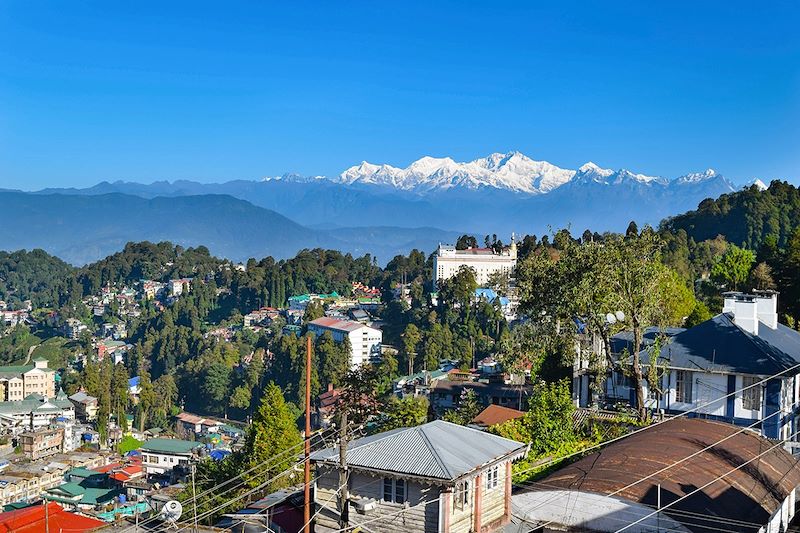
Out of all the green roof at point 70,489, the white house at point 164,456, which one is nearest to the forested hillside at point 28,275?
the white house at point 164,456

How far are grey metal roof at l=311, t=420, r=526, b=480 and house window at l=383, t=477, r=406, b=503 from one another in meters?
0.24

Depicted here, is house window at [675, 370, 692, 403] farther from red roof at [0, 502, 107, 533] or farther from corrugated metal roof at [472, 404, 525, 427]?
red roof at [0, 502, 107, 533]

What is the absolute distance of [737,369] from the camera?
53.3 feet

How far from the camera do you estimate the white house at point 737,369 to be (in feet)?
Answer: 52.5

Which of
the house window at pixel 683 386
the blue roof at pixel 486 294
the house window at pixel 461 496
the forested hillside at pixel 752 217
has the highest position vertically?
the forested hillside at pixel 752 217

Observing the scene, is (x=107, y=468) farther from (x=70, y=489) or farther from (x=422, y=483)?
(x=422, y=483)

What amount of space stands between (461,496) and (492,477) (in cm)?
71

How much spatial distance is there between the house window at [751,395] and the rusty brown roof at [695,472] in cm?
217

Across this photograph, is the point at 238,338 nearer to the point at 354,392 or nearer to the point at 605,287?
the point at 354,392

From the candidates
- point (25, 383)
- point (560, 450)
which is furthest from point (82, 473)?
point (560, 450)

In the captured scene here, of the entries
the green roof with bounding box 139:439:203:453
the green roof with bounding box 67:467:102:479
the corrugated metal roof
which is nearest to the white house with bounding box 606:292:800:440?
the corrugated metal roof

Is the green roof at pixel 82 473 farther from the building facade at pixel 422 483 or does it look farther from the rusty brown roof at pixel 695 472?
the rusty brown roof at pixel 695 472

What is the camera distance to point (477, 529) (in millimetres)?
10797

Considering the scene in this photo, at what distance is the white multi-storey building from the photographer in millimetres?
91375
